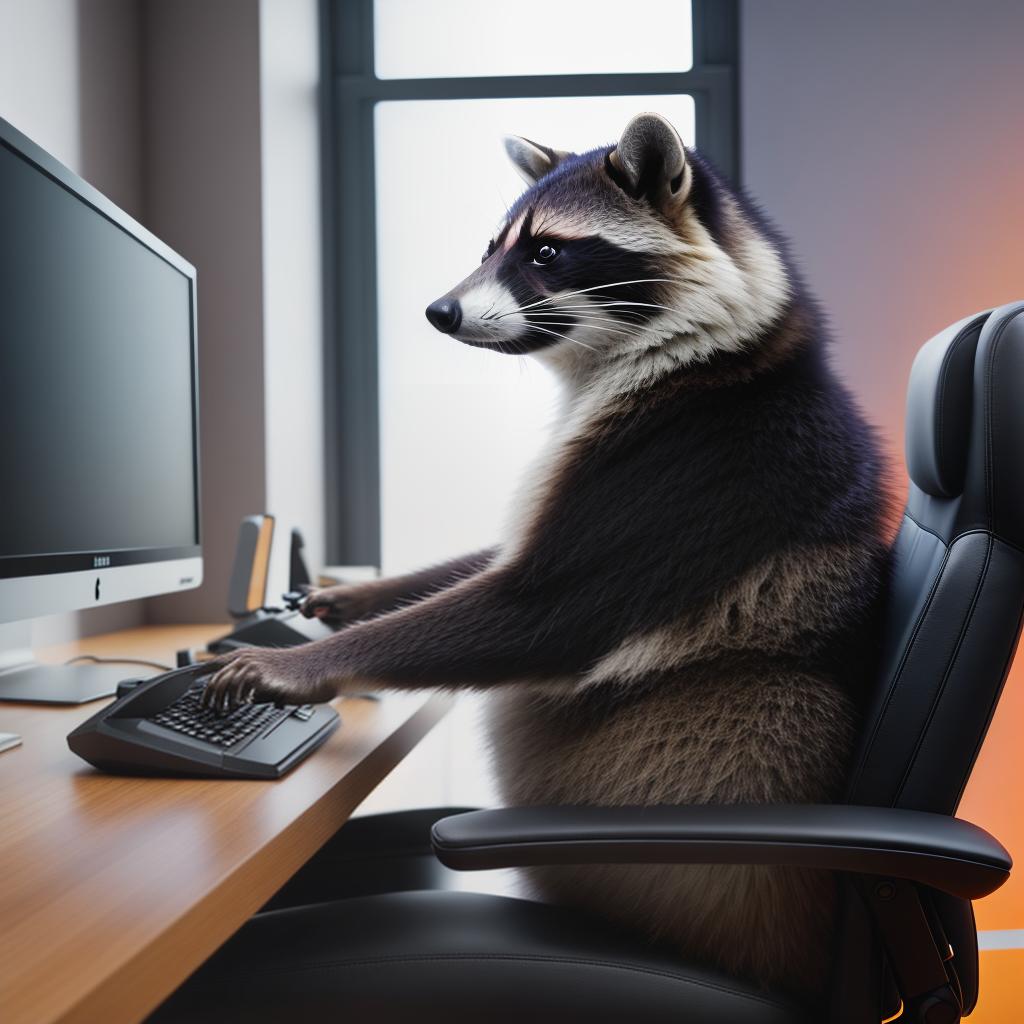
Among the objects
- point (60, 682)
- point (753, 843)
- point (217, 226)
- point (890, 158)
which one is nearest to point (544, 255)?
point (753, 843)

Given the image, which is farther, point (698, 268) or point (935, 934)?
point (698, 268)

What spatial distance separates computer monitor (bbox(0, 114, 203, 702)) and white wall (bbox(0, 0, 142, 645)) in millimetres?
514

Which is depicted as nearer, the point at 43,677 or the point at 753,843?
the point at 753,843

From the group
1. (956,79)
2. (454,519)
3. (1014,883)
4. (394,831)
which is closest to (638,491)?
(394,831)

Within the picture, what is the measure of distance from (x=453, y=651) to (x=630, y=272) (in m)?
0.49

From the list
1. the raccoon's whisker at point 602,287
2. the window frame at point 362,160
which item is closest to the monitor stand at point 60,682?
the raccoon's whisker at point 602,287

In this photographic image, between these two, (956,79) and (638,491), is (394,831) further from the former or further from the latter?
(956,79)

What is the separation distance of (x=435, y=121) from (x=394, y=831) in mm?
2049

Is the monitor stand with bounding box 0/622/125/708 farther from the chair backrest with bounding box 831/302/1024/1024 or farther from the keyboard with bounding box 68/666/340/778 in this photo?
the chair backrest with bounding box 831/302/1024/1024

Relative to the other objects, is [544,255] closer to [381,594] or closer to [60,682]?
[381,594]

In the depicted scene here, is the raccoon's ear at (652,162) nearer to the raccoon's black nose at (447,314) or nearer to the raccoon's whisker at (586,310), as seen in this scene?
the raccoon's whisker at (586,310)

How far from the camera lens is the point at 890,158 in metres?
2.25

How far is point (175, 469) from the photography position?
4.79ft

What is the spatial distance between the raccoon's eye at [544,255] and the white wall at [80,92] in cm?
113
